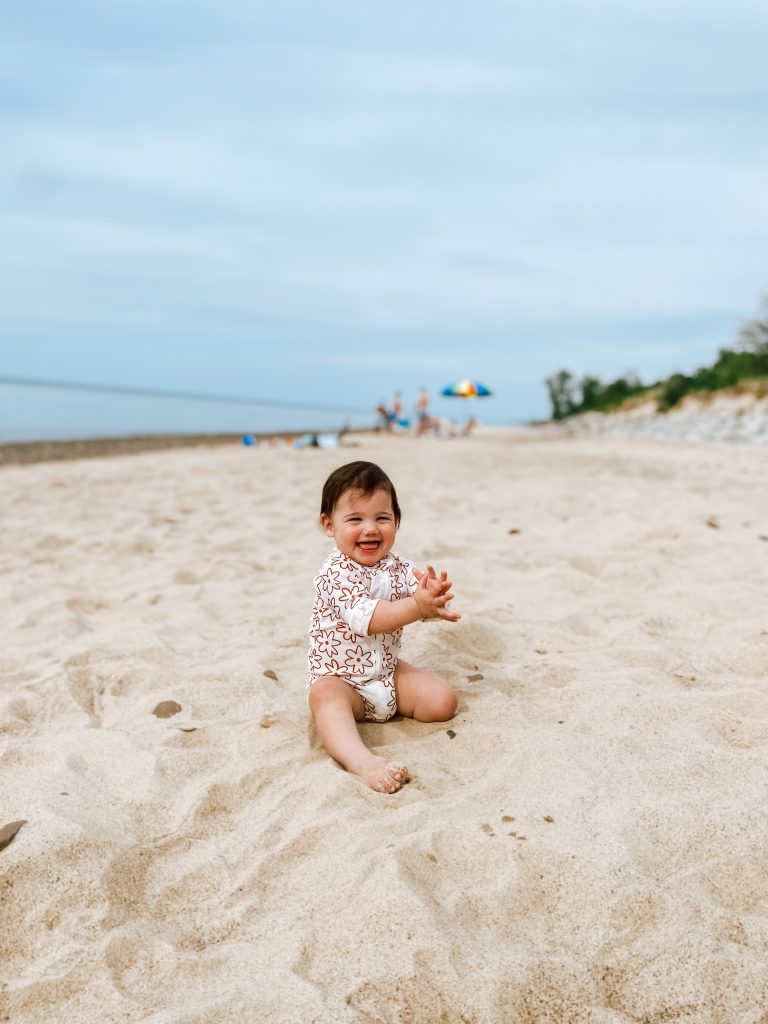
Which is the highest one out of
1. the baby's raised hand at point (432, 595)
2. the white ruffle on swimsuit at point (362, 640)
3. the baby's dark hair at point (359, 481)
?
the baby's dark hair at point (359, 481)

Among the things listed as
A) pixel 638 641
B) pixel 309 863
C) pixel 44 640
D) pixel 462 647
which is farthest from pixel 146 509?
pixel 309 863

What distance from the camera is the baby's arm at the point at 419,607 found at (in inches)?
90.6

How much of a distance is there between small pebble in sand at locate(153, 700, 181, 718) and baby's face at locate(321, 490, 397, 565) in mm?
825

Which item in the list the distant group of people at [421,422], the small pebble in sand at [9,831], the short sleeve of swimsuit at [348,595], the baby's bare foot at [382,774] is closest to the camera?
the small pebble in sand at [9,831]

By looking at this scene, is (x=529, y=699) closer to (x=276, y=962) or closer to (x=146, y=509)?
(x=276, y=962)

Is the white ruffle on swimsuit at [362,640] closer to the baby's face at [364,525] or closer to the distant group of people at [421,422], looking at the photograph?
the baby's face at [364,525]

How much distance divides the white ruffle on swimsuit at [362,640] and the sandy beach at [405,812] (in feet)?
0.49

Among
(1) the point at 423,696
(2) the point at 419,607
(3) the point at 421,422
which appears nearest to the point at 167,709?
(1) the point at 423,696

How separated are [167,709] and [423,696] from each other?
90 cm

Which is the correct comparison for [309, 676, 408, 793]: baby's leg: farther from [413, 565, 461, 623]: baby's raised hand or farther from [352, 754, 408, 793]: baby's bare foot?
[413, 565, 461, 623]: baby's raised hand

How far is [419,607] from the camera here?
2.34 meters

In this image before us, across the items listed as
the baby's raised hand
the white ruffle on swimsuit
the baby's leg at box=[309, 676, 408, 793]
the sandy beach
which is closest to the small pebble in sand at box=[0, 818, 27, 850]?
the sandy beach

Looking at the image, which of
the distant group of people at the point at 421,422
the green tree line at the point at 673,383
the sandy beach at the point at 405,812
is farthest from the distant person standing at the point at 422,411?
the sandy beach at the point at 405,812

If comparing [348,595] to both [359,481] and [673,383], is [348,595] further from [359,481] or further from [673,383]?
[673,383]
